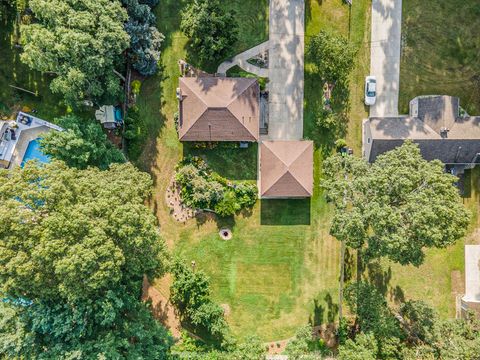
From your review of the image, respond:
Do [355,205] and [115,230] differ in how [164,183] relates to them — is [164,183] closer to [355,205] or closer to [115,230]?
[115,230]

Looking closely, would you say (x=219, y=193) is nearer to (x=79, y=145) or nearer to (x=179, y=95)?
(x=179, y=95)

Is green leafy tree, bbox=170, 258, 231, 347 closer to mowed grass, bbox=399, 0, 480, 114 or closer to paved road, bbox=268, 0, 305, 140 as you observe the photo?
paved road, bbox=268, 0, 305, 140

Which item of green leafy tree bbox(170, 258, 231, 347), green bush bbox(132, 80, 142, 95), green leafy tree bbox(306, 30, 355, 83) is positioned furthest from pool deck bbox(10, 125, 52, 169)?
green leafy tree bbox(306, 30, 355, 83)

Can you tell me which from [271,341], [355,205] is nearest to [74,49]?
[355,205]

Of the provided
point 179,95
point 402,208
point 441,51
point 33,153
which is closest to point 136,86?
point 179,95

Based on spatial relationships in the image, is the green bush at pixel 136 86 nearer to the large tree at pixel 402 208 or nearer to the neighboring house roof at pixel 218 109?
the neighboring house roof at pixel 218 109

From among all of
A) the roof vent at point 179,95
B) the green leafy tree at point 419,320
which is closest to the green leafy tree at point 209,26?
the roof vent at point 179,95
